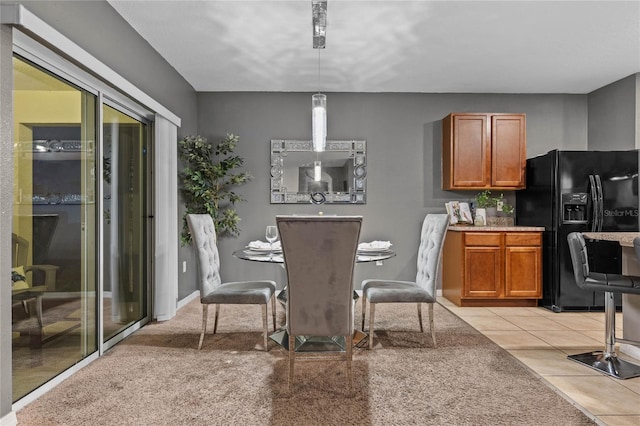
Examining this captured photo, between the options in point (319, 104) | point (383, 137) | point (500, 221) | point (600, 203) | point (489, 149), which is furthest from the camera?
point (383, 137)

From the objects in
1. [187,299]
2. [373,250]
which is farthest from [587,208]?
[187,299]

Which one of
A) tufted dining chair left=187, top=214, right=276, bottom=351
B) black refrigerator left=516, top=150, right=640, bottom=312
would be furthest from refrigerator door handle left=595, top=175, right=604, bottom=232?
tufted dining chair left=187, top=214, right=276, bottom=351

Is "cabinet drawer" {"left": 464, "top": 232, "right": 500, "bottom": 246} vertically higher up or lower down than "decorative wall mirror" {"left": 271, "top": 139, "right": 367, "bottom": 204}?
lower down

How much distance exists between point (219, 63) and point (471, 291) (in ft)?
12.0

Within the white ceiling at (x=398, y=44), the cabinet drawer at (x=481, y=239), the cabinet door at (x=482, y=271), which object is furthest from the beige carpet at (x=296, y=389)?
the white ceiling at (x=398, y=44)

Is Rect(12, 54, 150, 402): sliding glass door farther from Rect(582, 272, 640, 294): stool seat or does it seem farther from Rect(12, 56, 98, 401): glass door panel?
Rect(582, 272, 640, 294): stool seat

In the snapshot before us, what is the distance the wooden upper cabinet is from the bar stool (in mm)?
2214

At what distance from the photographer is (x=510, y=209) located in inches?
203

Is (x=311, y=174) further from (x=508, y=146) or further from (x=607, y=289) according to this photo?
(x=607, y=289)

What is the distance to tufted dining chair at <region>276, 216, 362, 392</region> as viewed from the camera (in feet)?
7.50

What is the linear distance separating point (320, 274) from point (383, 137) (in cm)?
336

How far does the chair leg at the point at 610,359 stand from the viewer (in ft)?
8.93

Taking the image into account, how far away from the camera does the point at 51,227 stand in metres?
2.52

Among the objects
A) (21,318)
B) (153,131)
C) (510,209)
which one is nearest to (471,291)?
(510,209)
